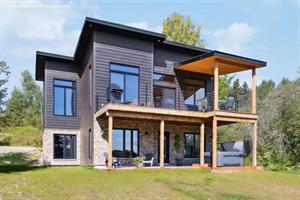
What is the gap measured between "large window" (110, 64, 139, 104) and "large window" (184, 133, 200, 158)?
4.13m

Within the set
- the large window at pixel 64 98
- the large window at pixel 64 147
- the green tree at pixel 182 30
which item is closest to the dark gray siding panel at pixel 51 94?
the large window at pixel 64 98

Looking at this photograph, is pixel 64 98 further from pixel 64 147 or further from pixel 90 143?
pixel 90 143

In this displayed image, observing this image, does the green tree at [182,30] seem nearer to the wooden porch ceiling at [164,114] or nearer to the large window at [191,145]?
the large window at [191,145]

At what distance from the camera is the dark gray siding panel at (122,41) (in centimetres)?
1582

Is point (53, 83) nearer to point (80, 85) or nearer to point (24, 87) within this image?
point (80, 85)

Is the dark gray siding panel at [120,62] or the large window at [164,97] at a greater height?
the dark gray siding panel at [120,62]

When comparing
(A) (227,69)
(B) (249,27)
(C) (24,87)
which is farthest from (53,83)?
(C) (24,87)

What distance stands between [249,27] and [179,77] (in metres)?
13.4

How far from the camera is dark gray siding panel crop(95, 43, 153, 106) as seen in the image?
15.7 m

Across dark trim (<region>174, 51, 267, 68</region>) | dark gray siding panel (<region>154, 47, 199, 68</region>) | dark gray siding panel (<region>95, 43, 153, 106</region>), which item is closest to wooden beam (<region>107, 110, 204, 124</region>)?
dark gray siding panel (<region>95, 43, 153, 106</region>)

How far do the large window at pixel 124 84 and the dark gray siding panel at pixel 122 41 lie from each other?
1043 mm

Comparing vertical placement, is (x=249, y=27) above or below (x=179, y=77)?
above

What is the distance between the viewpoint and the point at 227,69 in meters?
18.5

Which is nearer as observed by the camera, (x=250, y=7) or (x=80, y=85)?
(x=250, y=7)
